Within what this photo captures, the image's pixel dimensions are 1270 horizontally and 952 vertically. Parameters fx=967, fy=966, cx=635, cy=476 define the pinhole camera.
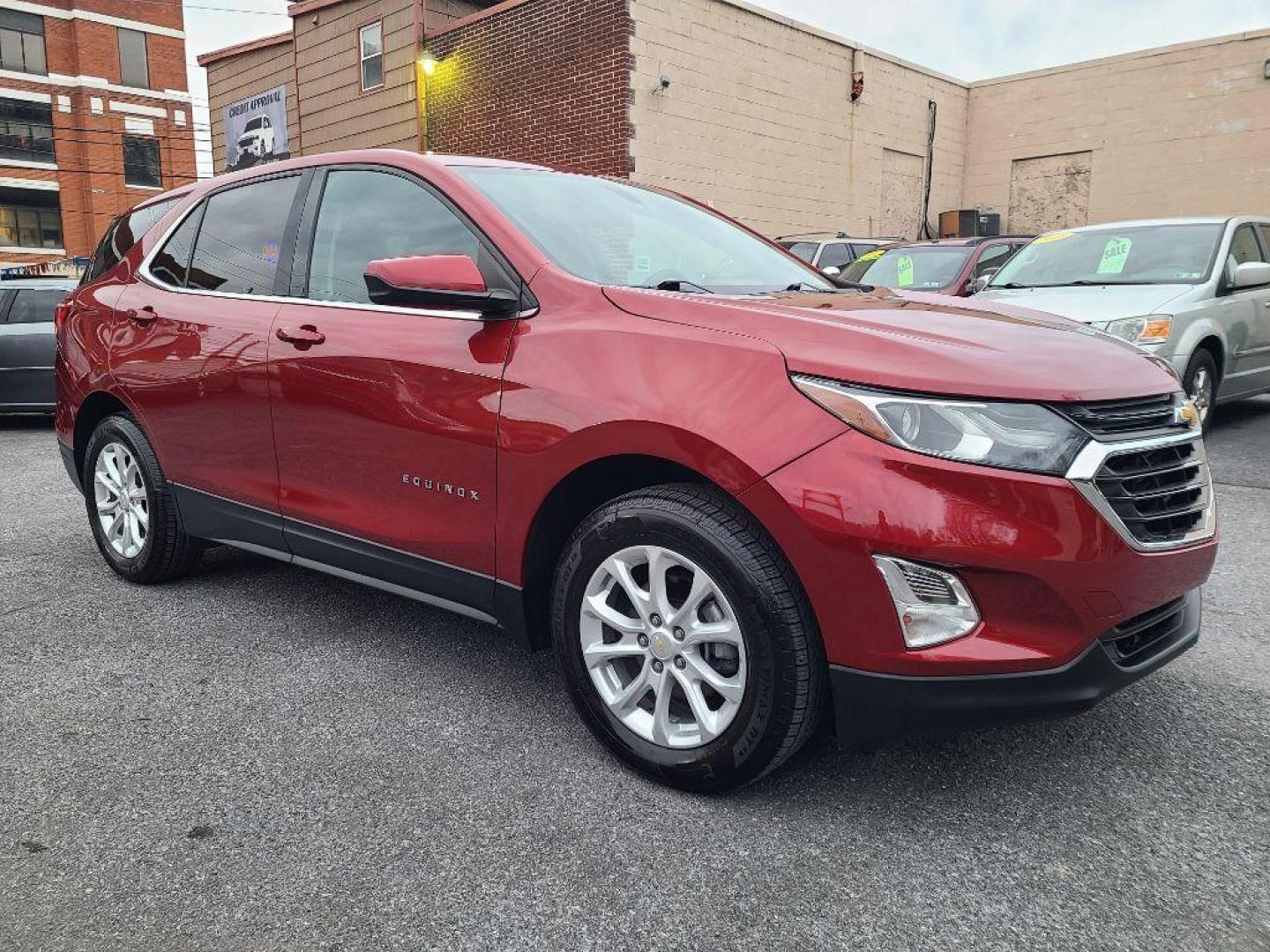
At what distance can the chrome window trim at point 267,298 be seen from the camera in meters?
2.86

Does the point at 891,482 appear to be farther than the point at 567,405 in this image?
No

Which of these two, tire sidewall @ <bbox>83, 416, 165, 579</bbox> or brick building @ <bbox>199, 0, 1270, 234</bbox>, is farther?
brick building @ <bbox>199, 0, 1270, 234</bbox>

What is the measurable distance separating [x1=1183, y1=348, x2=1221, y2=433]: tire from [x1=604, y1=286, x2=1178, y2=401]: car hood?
4.88 metres

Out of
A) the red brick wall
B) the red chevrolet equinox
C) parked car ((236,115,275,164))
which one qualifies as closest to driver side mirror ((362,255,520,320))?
the red chevrolet equinox

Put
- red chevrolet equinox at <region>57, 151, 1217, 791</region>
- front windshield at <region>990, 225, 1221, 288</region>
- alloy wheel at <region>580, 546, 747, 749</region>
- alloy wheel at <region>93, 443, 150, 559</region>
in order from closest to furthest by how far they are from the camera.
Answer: red chevrolet equinox at <region>57, 151, 1217, 791</region> < alloy wheel at <region>580, 546, 747, 749</region> < alloy wheel at <region>93, 443, 150, 559</region> < front windshield at <region>990, 225, 1221, 288</region>

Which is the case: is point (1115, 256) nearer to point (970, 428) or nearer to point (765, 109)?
point (970, 428)

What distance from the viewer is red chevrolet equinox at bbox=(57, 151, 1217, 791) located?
6.82ft

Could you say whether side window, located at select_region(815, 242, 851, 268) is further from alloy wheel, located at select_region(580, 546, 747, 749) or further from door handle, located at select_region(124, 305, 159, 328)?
alloy wheel, located at select_region(580, 546, 747, 749)

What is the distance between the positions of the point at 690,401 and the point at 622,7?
1271 centimetres

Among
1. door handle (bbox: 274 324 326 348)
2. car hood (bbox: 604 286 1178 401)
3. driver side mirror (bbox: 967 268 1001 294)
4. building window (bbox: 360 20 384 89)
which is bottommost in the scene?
door handle (bbox: 274 324 326 348)

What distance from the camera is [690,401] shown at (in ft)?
7.58

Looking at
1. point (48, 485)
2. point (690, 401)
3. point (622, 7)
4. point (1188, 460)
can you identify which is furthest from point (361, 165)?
point (622, 7)

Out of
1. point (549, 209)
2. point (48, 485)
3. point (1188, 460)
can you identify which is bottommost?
point (48, 485)

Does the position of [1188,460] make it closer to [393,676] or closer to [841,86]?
[393,676]
